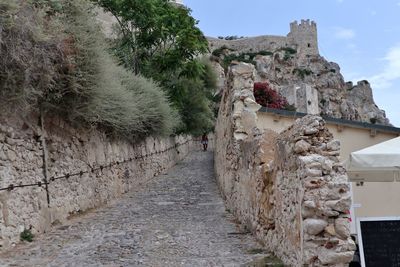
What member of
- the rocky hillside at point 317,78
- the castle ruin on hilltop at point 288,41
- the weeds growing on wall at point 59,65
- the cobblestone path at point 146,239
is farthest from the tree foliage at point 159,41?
the castle ruin on hilltop at point 288,41

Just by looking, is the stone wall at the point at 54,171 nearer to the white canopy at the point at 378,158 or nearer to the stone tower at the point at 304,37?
the white canopy at the point at 378,158

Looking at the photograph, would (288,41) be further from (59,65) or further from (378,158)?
(378,158)

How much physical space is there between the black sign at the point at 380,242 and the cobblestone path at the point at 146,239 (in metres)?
1.65

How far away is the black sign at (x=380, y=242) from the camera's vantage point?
12.0 ft

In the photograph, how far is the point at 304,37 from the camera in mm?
69812

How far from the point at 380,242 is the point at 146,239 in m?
3.62

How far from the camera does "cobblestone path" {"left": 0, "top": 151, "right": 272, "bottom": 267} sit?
5.21 meters

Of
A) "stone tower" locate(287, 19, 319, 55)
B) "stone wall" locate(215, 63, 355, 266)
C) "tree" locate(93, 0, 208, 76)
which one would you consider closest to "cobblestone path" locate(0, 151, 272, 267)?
"stone wall" locate(215, 63, 355, 266)

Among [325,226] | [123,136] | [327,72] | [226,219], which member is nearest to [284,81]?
[327,72]

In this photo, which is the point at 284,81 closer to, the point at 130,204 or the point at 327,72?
the point at 327,72

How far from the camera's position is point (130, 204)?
32.9 ft

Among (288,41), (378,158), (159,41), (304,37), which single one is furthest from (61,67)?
(304,37)

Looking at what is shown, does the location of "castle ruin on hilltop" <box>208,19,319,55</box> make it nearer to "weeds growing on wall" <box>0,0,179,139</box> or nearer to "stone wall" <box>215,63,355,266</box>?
"weeds growing on wall" <box>0,0,179,139</box>

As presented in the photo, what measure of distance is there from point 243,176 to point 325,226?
12.1ft
